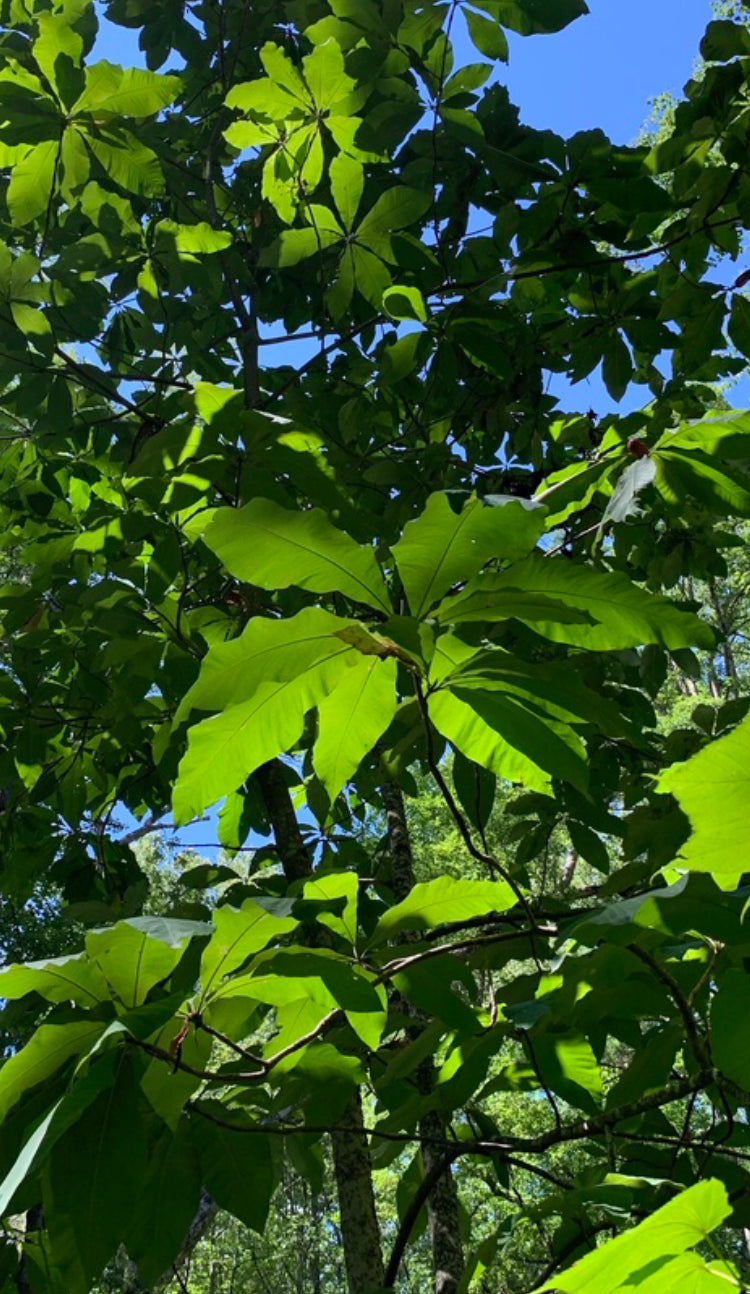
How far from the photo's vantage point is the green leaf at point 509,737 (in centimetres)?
70

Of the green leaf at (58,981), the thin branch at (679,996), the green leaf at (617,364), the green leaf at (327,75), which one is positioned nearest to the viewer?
the green leaf at (58,981)

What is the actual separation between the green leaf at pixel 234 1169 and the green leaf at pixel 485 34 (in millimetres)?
1686

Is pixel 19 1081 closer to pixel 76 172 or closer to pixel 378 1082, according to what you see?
pixel 378 1082

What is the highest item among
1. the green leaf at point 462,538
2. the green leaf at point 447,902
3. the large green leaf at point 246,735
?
the green leaf at point 462,538

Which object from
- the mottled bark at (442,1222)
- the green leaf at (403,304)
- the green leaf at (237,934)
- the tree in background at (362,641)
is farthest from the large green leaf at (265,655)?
the mottled bark at (442,1222)

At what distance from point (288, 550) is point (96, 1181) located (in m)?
0.46

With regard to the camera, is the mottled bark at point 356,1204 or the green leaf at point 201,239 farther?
the green leaf at point 201,239

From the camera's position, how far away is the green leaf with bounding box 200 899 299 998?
0.72 meters

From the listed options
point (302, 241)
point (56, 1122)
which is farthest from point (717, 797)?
point (302, 241)

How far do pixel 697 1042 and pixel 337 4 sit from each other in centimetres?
166

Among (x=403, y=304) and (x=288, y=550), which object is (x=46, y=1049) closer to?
(x=288, y=550)

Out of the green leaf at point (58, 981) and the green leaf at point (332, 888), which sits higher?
the green leaf at point (332, 888)

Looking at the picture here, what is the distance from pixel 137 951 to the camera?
0.71 meters

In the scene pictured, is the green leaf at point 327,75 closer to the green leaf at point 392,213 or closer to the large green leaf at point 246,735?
the green leaf at point 392,213
